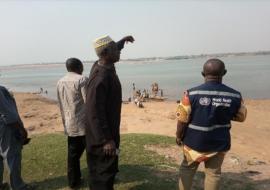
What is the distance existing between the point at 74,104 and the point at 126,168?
1.74 meters

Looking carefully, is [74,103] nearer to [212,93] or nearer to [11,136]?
[11,136]

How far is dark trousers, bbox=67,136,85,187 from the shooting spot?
5609 millimetres

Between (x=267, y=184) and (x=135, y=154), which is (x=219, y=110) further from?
(x=135, y=154)

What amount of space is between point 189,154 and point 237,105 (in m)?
0.77

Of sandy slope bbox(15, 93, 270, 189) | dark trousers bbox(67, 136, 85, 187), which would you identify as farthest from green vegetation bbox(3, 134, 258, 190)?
sandy slope bbox(15, 93, 270, 189)

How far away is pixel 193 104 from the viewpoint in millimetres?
4355

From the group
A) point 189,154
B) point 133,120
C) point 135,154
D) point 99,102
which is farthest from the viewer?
point 133,120

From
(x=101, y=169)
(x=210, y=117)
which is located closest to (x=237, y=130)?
(x=210, y=117)

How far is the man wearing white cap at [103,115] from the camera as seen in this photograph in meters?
4.14

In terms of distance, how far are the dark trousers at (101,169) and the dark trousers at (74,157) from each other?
1.14m

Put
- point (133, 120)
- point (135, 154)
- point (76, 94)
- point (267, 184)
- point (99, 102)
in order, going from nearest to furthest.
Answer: point (99, 102)
point (76, 94)
point (267, 184)
point (135, 154)
point (133, 120)

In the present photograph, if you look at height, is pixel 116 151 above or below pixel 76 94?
below

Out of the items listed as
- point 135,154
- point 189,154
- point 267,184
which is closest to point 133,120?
point 135,154

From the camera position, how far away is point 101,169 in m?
4.42
